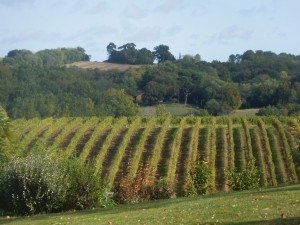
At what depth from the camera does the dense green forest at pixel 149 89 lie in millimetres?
85375

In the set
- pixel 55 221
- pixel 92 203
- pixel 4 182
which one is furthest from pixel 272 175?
pixel 55 221

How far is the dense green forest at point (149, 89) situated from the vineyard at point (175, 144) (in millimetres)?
27144

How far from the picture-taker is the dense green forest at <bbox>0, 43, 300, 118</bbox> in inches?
3361

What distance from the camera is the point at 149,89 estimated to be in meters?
99.6

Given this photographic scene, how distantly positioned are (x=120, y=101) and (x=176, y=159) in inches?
2182

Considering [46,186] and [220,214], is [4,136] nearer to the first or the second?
[46,186]

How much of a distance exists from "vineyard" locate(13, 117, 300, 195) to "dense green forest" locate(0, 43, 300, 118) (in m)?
27.1

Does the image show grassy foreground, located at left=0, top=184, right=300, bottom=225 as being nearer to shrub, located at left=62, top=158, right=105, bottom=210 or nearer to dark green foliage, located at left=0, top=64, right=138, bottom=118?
shrub, located at left=62, top=158, right=105, bottom=210

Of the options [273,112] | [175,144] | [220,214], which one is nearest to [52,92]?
[273,112]

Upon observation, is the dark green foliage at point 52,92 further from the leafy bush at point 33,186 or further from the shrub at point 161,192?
the leafy bush at point 33,186

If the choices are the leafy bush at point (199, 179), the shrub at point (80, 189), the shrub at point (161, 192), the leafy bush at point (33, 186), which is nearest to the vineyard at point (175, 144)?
the leafy bush at point (199, 179)

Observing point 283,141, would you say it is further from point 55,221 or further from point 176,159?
point 55,221

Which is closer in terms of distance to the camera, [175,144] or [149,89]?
[175,144]

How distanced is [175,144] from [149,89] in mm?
58037
